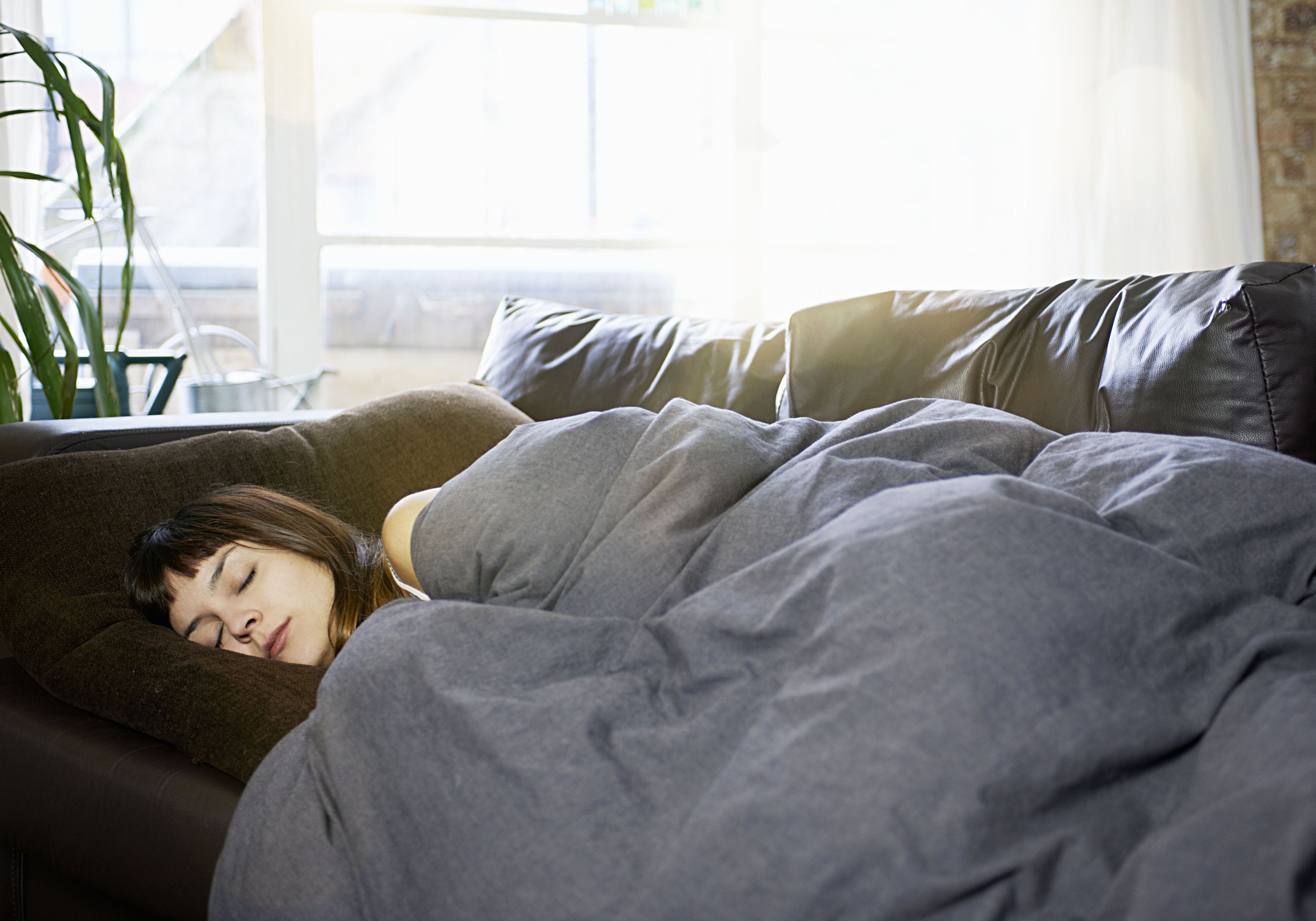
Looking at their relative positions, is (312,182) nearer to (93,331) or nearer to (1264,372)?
(93,331)

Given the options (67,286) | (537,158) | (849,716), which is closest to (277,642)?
(849,716)

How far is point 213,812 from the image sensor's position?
88 centimetres

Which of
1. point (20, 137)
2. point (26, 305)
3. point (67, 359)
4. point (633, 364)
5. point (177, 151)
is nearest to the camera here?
point (26, 305)

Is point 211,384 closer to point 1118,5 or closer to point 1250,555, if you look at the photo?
point 1250,555

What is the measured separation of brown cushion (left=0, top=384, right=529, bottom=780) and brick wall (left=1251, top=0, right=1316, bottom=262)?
105 inches

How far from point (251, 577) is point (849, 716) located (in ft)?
2.61

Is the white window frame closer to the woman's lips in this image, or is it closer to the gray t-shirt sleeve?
the woman's lips

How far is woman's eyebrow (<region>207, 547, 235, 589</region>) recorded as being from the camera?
44.3 inches

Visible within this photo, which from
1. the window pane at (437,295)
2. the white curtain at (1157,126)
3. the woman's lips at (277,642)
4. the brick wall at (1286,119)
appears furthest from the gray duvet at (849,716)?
the brick wall at (1286,119)

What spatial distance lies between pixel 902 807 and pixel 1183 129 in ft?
9.92

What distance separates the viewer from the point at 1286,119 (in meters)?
3.04

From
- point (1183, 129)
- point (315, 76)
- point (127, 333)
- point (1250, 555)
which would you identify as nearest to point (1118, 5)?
point (1183, 129)

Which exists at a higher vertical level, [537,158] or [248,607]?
[537,158]

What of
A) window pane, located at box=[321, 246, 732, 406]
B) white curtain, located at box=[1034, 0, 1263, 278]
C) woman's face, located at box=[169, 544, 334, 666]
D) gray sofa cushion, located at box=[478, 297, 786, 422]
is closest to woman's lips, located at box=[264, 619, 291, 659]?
woman's face, located at box=[169, 544, 334, 666]
